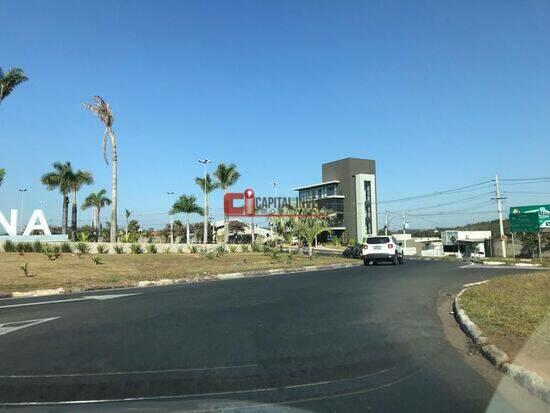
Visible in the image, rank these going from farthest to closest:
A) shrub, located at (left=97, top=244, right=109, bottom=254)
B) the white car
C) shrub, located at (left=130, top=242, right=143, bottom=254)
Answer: shrub, located at (left=130, top=242, right=143, bottom=254)
shrub, located at (left=97, top=244, right=109, bottom=254)
the white car

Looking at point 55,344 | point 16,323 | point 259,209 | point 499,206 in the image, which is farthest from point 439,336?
point 259,209

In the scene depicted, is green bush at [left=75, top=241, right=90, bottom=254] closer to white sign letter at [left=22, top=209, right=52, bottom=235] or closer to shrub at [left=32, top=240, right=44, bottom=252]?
shrub at [left=32, top=240, right=44, bottom=252]

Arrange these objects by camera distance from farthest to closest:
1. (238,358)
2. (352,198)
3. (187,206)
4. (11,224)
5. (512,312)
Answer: (352,198), (187,206), (11,224), (512,312), (238,358)

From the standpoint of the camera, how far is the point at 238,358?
7.05m

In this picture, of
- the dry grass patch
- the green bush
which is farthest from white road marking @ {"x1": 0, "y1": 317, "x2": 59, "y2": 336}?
the green bush

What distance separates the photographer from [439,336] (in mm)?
8867

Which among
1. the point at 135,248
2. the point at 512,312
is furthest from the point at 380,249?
the point at 512,312

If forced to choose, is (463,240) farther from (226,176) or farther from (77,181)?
(77,181)

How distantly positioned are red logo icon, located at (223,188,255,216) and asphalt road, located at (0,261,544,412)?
173 feet

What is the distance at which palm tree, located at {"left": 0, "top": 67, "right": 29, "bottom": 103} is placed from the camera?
3934 centimetres

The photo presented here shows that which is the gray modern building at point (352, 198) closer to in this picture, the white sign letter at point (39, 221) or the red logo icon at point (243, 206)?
the red logo icon at point (243, 206)

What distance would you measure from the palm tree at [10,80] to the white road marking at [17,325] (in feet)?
112

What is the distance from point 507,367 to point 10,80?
4162cm

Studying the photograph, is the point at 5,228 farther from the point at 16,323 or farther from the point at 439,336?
the point at 439,336
